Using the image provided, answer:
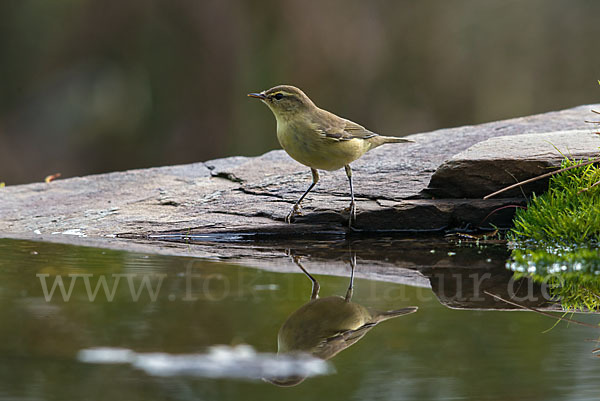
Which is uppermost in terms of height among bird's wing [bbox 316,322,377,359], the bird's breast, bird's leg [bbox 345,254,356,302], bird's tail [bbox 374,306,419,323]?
the bird's breast

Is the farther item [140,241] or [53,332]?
[140,241]

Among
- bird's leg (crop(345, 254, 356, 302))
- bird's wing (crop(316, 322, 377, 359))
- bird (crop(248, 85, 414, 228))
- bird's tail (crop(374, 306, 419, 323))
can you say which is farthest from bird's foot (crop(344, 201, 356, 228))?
bird's wing (crop(316, 322, 377, 359))

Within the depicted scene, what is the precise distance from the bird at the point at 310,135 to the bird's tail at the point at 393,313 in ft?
6.24

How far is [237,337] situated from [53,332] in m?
0.67

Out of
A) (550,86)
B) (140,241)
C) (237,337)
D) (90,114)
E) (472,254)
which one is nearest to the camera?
(237,337)

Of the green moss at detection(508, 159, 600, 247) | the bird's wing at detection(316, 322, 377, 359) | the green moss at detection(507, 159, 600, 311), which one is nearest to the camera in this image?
the bird's wing at detection(316, 322, 377, 359)

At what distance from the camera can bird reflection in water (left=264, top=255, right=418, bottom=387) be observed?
244 centimetres

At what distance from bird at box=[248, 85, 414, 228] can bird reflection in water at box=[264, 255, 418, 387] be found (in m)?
1.68

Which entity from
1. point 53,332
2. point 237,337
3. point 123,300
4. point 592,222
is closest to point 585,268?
point 592,222

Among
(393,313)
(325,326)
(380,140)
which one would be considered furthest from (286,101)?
(325,326)

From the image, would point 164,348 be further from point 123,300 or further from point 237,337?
point 123,300

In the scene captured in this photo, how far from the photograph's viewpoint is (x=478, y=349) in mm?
2377

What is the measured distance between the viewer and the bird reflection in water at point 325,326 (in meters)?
2.44

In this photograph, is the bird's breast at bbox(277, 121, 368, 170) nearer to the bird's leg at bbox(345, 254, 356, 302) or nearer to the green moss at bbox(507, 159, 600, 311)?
the bird's leg at bbox(345, 254, 356, 302)
